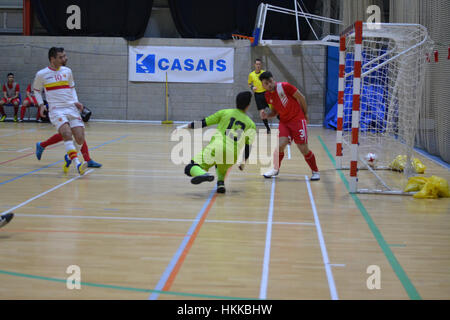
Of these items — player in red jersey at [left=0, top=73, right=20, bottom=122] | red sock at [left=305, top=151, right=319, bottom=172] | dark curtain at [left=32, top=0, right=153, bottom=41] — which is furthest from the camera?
dark curtain at [left=32, top=0, right=153, bottom=41]

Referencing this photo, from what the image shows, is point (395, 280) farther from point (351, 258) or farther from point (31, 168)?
point (31, 168)

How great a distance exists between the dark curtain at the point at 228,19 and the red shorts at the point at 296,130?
1179 centimetres

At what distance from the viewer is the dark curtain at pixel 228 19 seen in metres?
19.5

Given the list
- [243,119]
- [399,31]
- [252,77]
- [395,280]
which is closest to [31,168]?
[243,119]

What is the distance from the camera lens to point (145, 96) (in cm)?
2019

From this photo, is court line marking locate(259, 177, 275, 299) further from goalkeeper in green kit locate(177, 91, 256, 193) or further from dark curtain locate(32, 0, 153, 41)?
dark curtain locate(32, 0, 153, 41)

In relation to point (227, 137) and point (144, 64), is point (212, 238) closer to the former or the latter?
A: point (227, 137)

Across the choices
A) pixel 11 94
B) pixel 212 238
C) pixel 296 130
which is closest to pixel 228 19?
pixel 11 94

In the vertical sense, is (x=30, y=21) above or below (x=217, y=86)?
above

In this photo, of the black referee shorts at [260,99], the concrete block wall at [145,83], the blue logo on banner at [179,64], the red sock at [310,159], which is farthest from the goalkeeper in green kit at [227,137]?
the blue logo on banner at [179,64]

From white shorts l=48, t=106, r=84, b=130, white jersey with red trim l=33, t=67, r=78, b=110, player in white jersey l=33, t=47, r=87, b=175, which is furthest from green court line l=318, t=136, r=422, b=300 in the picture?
white jersey with red trim l=33, t=67, r=78, b=110

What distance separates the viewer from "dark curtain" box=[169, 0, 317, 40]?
19469mm
